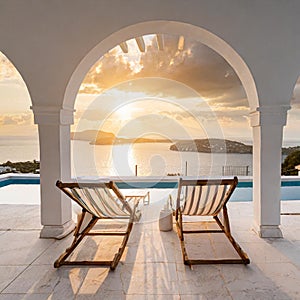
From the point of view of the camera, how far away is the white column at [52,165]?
3.61 meters

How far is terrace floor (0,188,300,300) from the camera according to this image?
2.34 meters

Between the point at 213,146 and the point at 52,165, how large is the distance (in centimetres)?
444

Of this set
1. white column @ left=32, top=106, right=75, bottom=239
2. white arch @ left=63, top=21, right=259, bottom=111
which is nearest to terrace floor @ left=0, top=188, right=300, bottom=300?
white column @ left=32, top=106, right=75, bottom=239

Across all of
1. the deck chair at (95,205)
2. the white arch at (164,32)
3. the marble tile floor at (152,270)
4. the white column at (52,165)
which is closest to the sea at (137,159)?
the white column at (52,165)

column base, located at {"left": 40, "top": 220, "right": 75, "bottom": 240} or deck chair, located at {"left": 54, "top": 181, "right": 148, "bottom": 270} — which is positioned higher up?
deck chair, located at {"left": 54, "top": 181, "right": 148, "bottom": 270}

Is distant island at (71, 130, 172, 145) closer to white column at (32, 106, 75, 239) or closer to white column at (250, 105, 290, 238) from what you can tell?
white column at (32, 106, 75, 239)

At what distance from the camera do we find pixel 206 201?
3.29 m

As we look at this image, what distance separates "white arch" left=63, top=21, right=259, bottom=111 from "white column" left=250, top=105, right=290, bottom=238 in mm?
294

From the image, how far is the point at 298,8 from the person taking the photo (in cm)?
341

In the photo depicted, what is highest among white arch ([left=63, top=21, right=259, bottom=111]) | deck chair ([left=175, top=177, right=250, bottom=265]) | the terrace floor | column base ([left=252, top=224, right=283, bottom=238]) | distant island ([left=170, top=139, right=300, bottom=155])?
white arch ([left=63, top=21, right=259, bottom=111])

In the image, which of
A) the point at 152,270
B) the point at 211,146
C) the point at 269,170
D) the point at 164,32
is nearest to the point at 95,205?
the point at 152,270

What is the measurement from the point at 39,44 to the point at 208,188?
263cm

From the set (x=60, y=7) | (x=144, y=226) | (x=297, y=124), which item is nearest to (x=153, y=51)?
(x=60, y=7)

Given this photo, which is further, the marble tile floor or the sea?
the sea
